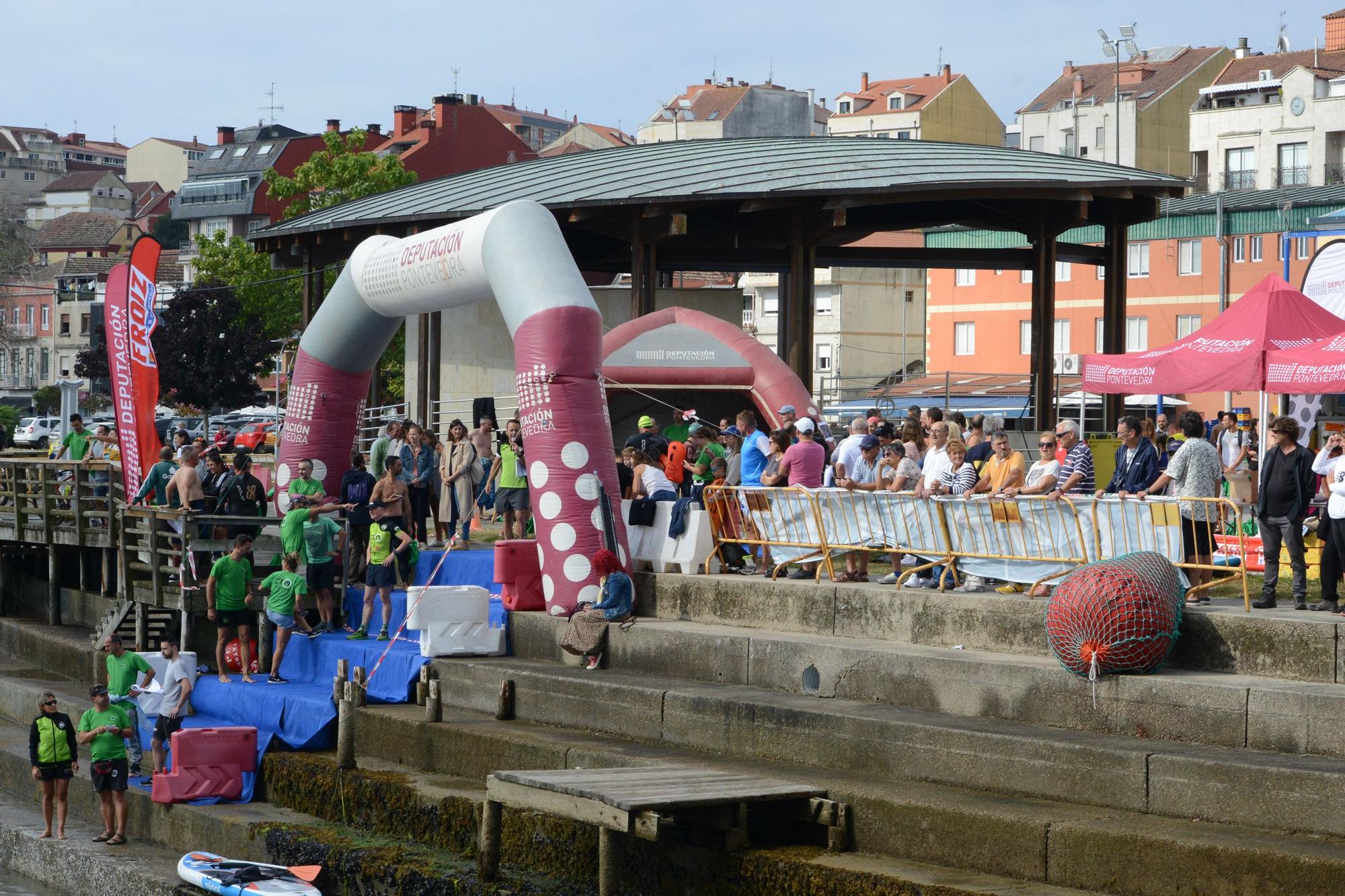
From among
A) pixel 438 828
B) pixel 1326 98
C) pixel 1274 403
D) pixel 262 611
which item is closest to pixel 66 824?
pixel 262 611

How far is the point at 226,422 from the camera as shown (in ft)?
200

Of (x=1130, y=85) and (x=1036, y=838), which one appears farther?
(x=1130, y=85)

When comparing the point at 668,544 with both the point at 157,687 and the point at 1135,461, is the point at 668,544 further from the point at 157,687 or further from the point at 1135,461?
the point at 157,687

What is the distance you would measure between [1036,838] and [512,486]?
10261mm

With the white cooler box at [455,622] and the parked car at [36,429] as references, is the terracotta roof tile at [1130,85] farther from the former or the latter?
the white cooler box at [455,622]

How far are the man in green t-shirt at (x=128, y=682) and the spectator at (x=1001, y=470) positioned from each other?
8844 mm

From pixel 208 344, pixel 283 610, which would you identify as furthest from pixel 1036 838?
pixel 208 344

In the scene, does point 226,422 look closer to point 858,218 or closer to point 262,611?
point 858,218

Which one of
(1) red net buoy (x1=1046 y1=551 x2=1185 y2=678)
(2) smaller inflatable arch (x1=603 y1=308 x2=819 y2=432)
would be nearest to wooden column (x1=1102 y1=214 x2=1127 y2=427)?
(2) smaller inflatable arch (x1=603 y1=308 x2=819 y2=432)

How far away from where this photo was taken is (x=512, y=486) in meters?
19.6

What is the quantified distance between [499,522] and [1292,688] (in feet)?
47.8

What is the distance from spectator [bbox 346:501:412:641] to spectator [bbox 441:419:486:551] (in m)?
1.49

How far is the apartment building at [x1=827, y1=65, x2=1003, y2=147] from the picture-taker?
83562 millimetres

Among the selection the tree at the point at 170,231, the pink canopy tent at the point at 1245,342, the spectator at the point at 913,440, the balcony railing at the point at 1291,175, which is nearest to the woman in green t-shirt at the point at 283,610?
the spectator at the point at 913,440
